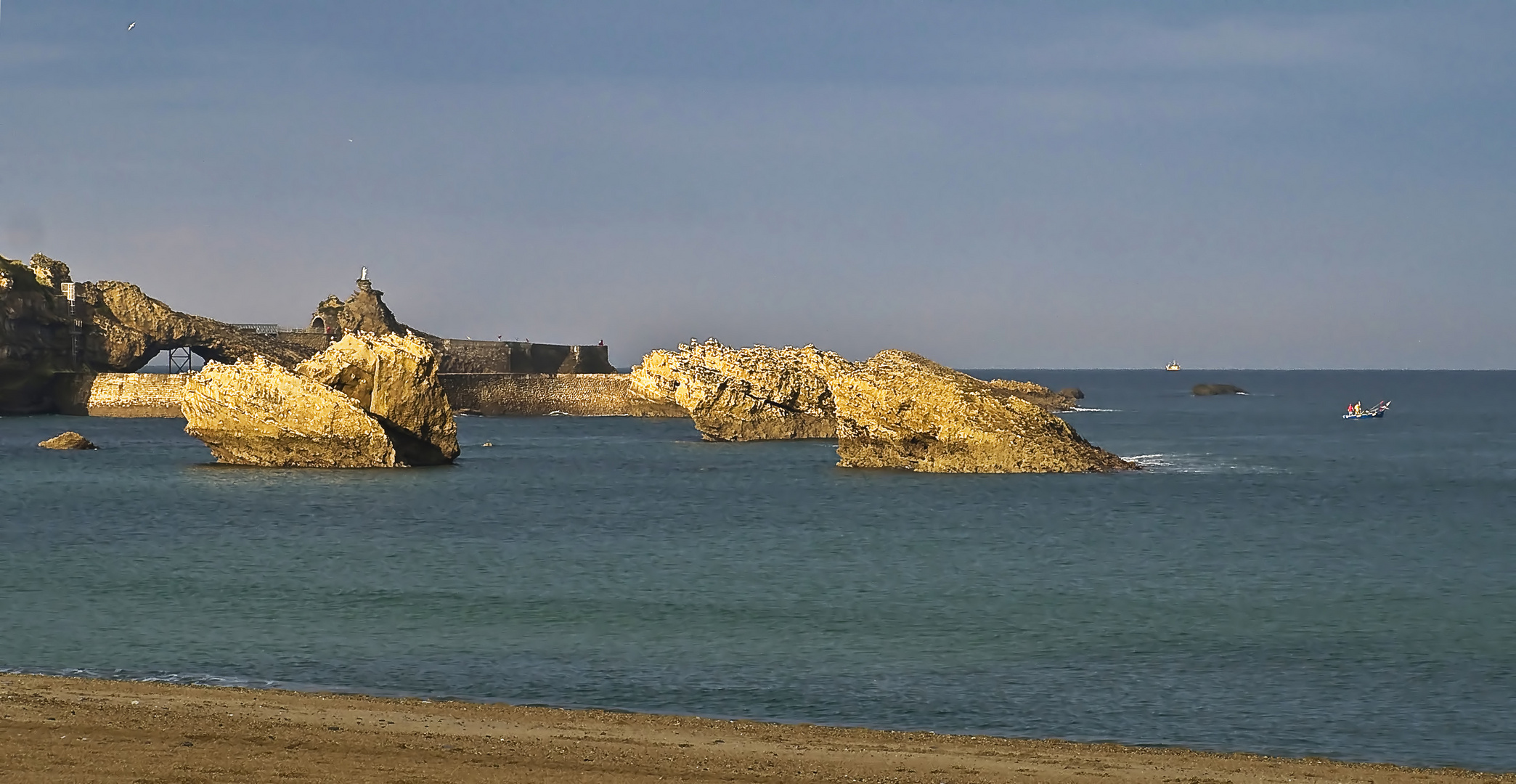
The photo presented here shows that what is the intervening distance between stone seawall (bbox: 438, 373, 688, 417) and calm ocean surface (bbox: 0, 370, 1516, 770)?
59344 millimetres

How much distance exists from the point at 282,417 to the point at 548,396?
2704 inches

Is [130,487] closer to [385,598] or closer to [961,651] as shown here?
[385,598]

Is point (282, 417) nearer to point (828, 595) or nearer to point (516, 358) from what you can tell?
point (828, 595)

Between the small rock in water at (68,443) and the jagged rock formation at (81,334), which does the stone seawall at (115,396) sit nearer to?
the jagged rock formation at (81,334)

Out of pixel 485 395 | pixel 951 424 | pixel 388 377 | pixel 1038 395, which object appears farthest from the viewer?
pixel 1038 395

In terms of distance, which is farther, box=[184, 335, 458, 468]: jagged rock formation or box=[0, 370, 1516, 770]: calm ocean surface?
box=[184, 335, 458, 468]: jagged rock formation

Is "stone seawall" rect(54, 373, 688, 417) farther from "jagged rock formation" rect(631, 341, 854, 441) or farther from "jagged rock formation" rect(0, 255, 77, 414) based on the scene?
"jagged rock formation" rect(631, 341, 854, 441)

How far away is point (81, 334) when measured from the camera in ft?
377

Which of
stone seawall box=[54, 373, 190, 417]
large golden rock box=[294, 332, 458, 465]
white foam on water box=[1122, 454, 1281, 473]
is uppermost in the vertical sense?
large golden rock box=[294, 332, 458, 465]

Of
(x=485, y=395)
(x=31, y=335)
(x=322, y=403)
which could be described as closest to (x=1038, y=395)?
(x=485, y=395)

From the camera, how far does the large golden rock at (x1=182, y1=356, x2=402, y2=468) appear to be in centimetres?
4969

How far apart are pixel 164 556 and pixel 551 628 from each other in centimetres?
1214

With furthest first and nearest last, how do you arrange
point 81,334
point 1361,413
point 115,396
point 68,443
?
point 1361,413 < point 81,334 < point 115,396 < point 68,443

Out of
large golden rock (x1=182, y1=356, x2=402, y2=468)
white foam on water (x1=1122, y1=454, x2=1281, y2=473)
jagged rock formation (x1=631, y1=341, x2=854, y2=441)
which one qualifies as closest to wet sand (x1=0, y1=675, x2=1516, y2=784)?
large golden rock (x1=182, y1=356, x2=402, y2=468)
